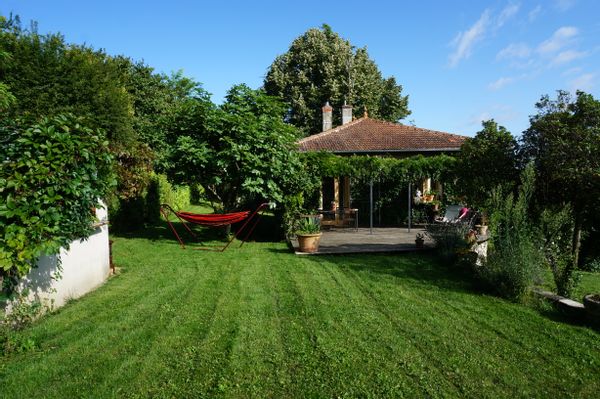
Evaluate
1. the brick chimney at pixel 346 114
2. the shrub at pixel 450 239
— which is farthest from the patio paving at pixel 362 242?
the brick chimney at pixel 346 114

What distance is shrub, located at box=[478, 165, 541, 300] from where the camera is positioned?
5745 millimetres

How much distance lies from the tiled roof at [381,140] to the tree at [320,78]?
29.4ft

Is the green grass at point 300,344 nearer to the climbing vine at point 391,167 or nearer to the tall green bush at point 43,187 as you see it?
the tall green bush at point 43,187

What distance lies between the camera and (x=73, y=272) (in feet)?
18.8

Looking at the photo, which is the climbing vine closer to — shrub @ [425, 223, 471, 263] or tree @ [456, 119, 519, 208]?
shrub @ [425, 223, 471, 263]

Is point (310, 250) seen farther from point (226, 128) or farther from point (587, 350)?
point (587, 350)

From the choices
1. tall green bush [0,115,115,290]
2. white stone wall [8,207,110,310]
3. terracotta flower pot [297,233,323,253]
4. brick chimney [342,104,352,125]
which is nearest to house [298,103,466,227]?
brick chimney [342,104,352,125]

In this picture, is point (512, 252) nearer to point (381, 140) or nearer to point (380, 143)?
point (380, 143)

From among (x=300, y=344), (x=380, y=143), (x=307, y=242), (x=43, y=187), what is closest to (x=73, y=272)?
(x=43, y=187)

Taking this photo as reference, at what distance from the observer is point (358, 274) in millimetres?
7391

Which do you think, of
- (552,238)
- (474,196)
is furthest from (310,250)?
(552,238)

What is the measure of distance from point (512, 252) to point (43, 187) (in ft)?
19.6

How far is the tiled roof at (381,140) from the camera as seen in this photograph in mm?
18234

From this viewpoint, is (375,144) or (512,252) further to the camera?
(375,144)
